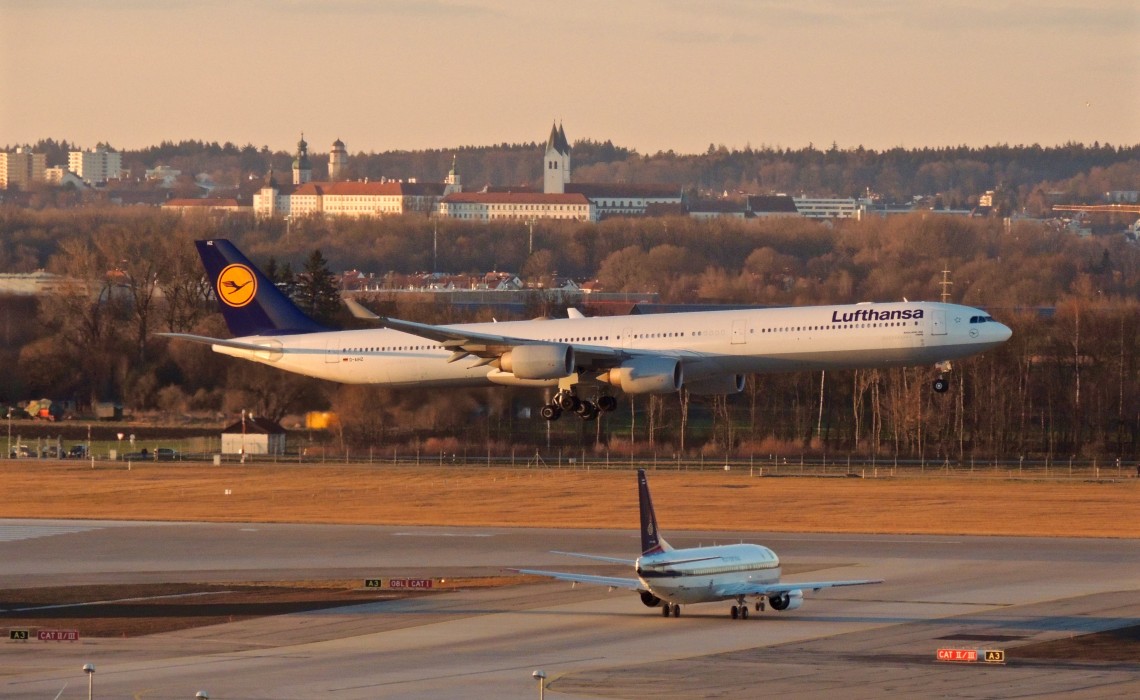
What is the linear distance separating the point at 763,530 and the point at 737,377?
8.86 m

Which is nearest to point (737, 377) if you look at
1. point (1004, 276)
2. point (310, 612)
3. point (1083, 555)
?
point (1083, 555)

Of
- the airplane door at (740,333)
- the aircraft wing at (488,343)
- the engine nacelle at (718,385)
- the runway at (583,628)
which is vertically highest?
the airplane door at (740,333)

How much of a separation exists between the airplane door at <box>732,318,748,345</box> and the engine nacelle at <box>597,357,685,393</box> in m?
2.23

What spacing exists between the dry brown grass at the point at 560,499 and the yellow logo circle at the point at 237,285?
10591mm

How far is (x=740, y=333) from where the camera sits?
68250 mm

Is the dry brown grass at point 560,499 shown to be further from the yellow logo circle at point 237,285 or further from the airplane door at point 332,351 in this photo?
the airplane door at point 332,351

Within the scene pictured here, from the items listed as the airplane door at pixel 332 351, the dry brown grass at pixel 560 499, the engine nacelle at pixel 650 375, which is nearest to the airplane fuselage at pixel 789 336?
the engine nacelle at pixel 650 375

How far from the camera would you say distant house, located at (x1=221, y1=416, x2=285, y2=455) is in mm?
106188

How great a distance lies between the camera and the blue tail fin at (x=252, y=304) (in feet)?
260

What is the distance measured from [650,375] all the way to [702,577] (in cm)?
1572

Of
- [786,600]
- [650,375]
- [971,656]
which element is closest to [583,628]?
[786,600]

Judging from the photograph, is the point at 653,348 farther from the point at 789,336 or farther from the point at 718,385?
the point at 789,336

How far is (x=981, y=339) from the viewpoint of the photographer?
67938 mm

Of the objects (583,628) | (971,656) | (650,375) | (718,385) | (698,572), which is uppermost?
(650,375)
